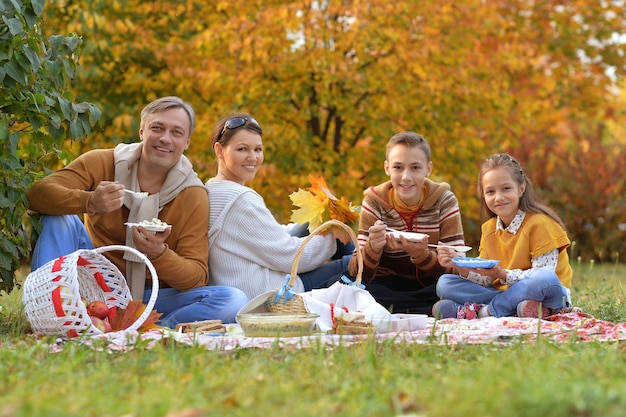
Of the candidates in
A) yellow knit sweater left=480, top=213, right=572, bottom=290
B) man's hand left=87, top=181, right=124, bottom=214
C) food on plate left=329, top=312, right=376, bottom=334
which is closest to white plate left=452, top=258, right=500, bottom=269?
yellow knit sweater left=480, top=213, right=572, bottom=290

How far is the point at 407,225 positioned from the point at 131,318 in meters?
1.78

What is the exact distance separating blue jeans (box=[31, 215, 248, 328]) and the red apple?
17.1 inches

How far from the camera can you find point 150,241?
4.11 m

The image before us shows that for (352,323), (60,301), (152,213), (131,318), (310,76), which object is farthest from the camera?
(310,76)

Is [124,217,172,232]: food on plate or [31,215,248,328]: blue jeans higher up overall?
[124,217,172,232]: food on plate

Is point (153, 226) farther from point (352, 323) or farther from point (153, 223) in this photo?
point (352, 323)

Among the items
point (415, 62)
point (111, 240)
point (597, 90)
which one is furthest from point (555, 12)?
point (111, 240)

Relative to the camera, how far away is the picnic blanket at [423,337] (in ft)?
11.0

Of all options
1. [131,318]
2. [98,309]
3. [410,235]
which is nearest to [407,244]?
[410,235]

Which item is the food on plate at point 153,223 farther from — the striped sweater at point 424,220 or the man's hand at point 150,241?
the striped sweater at point 424,220

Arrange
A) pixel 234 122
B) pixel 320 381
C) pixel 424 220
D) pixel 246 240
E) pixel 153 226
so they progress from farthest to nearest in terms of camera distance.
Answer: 1. pixel 424 220
2. pixel 234 122
3. pixel 246 240
4. pixel 153 226
5. pixel 320 381

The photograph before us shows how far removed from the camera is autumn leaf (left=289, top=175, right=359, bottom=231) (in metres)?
4.77

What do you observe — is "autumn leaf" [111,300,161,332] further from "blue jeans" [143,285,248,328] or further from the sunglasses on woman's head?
the sunglasses on woman's head

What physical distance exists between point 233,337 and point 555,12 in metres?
11.1
